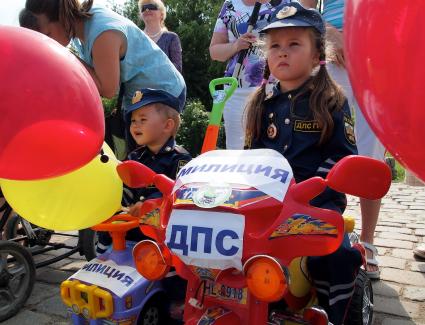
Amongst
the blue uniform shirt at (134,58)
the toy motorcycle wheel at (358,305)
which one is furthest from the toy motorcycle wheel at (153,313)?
the blue uniform shirt at (134,58)

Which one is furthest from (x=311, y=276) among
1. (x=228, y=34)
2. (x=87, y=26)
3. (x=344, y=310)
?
(x=228, y=34)

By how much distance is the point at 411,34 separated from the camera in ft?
3.13

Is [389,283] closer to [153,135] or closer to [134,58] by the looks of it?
[153,135]

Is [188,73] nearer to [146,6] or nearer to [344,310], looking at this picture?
[146,6]

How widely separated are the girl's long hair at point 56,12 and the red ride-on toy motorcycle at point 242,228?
1.33 metres

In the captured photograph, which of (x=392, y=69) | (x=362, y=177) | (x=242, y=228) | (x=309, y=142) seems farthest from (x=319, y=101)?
(x=392, y=69)

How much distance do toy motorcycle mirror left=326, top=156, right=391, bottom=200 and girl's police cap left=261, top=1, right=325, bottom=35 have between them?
900mm

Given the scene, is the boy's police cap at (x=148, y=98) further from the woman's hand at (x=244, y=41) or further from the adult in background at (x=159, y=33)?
the adult in background at (x=159, y=33)

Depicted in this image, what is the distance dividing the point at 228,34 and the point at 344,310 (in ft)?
7.16

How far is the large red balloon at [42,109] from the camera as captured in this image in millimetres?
1435

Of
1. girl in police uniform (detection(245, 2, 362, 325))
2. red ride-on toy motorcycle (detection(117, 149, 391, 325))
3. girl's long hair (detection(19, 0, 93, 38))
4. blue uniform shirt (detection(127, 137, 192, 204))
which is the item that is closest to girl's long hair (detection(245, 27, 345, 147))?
girl in police uniform (detection(245, 2, 362, 325))

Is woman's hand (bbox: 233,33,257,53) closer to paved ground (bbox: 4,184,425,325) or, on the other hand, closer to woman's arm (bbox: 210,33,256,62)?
woman's arm (bbox: 210,33,256,62)

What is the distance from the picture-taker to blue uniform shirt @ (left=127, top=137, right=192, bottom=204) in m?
2.49

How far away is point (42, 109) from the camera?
1452 mm
